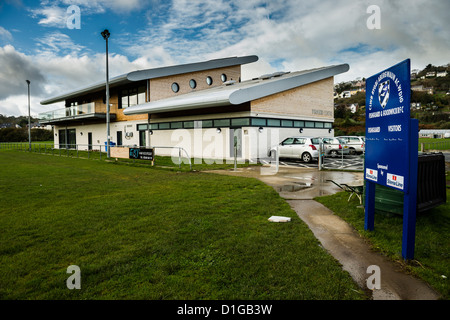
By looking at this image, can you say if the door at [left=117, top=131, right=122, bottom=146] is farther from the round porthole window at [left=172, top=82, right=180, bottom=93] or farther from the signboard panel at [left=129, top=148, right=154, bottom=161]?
the signboard panel at [left=129, top=148, right=154, bottom=161]

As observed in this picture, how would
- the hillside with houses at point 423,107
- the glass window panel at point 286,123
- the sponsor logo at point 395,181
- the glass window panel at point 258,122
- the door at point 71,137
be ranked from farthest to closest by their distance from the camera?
1. the hillside with houses at point 423,107
2. the door at point 71,137
3. the glass window panel at point 286,123
4. the glass window panel at point 258,122
5. the sponsor logo at point 395,181

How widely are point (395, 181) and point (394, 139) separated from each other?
61 centimetres

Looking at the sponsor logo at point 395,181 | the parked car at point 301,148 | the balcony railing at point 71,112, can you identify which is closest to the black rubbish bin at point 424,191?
the sponsor logo at point 395,181

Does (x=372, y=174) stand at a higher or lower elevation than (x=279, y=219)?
higher

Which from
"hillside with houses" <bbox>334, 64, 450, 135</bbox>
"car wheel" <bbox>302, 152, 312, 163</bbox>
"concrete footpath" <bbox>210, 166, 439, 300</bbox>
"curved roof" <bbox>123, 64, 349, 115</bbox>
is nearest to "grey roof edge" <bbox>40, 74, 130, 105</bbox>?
"curved roof" <bbox>123, 64, 349, 115</bbox>

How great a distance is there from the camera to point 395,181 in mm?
4336

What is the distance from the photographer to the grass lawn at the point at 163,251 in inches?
129

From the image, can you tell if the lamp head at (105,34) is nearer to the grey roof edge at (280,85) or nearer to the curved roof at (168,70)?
the curved roof at (168,70)

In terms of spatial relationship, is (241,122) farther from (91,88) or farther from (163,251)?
(91,88)

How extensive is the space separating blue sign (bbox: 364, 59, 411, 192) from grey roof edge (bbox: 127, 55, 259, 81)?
72.3 ft

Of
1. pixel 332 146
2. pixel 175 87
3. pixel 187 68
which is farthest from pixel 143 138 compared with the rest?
pixel 332 146

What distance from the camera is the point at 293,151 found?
1841cm

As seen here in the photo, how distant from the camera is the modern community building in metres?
19.3

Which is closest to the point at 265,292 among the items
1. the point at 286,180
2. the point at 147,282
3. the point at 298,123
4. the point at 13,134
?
the point at 147,282
